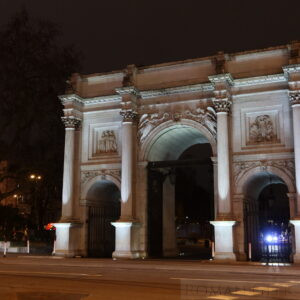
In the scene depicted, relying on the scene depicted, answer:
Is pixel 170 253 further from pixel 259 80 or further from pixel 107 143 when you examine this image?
pixel 259 80

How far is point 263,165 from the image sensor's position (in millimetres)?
23750

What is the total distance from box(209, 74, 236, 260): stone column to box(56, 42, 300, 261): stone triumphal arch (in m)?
0.05

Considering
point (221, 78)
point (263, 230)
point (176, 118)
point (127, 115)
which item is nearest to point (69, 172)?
point (127, 115)

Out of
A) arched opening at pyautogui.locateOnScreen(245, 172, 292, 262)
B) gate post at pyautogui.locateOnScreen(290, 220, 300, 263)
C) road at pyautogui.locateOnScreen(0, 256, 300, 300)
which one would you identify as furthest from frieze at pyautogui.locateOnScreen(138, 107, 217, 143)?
road at pyautogui.locateOnScreen(0, 256, 300, 300)

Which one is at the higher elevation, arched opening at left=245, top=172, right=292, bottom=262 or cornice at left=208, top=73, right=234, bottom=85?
cornice at left=208, top=73, right=234, bottom=85

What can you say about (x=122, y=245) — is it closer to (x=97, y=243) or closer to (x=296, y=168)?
(x=97, y=243)

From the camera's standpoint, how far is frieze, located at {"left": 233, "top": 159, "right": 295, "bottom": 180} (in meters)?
23.2

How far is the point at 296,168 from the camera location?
2217 centimetres

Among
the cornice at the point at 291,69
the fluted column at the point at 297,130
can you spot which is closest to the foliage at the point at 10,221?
the fluted column at the point at 297,130

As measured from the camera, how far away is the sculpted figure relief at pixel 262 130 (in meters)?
24.0

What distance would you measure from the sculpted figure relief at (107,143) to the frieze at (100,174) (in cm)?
112

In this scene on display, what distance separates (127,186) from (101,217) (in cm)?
439

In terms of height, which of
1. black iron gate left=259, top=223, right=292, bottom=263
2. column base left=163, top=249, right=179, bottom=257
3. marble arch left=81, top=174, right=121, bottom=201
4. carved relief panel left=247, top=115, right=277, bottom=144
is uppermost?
carved relief panel left=247, top=115, right=277, bottom=144

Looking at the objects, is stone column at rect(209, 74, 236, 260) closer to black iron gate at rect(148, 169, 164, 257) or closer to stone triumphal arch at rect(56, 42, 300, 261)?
stone triumphal arch at rect(56, 42, 300, 261)
